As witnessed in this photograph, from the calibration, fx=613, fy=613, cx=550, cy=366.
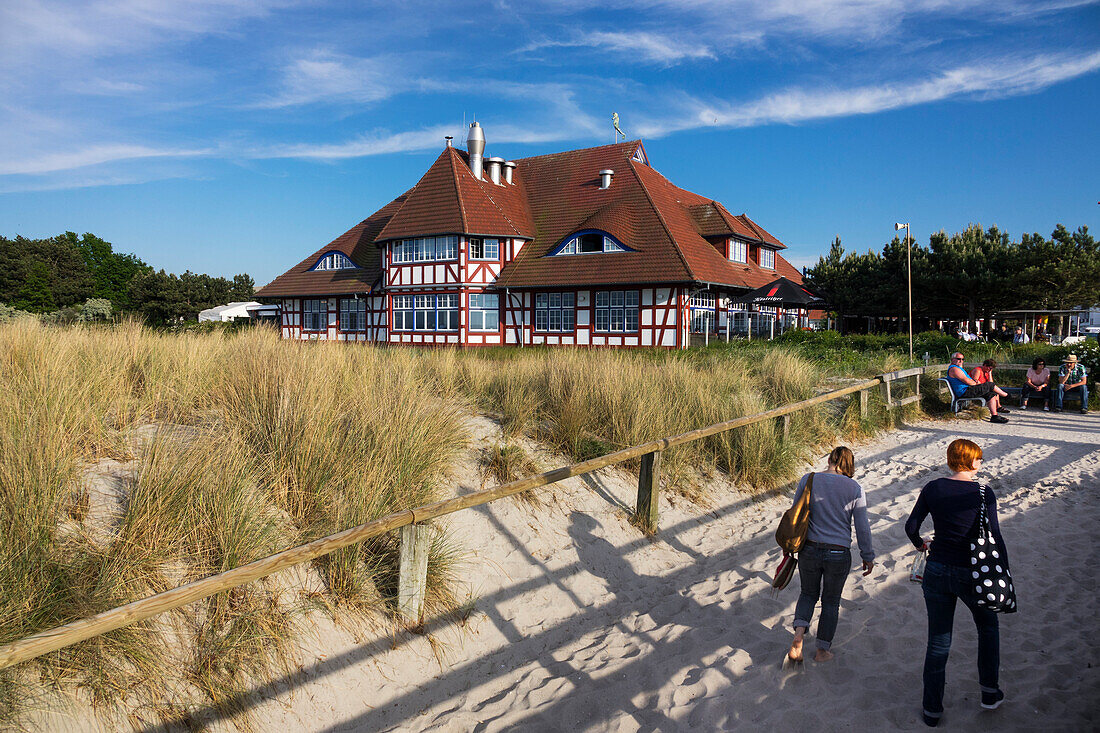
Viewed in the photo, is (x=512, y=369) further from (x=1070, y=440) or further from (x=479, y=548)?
(x=1070, y=440)

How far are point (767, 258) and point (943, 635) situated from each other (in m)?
29.1

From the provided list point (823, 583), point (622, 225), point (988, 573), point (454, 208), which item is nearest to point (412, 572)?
point (823, 583)

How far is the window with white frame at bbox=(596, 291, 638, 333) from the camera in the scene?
23188 millimetres

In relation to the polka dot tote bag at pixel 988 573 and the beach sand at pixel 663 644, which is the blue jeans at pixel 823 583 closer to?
the beach sand at pixel 663 644

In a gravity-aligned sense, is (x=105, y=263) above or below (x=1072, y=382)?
above

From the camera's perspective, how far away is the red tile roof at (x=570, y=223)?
23.0 m

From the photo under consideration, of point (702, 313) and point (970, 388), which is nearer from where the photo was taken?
point (970, 388)

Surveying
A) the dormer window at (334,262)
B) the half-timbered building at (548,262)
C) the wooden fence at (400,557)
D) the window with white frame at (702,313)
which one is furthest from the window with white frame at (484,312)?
the wooden fence at (400,557)

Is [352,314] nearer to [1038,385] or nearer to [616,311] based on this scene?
[616,311]

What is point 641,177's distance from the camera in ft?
84.9

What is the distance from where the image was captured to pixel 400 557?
4.17m

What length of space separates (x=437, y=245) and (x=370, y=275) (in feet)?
15.2

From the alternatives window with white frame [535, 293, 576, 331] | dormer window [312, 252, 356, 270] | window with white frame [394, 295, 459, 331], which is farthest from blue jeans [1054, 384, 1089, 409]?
dormer window [312, 252, 356, 270]

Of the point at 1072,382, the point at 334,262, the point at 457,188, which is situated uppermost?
A: the point at 457,188
